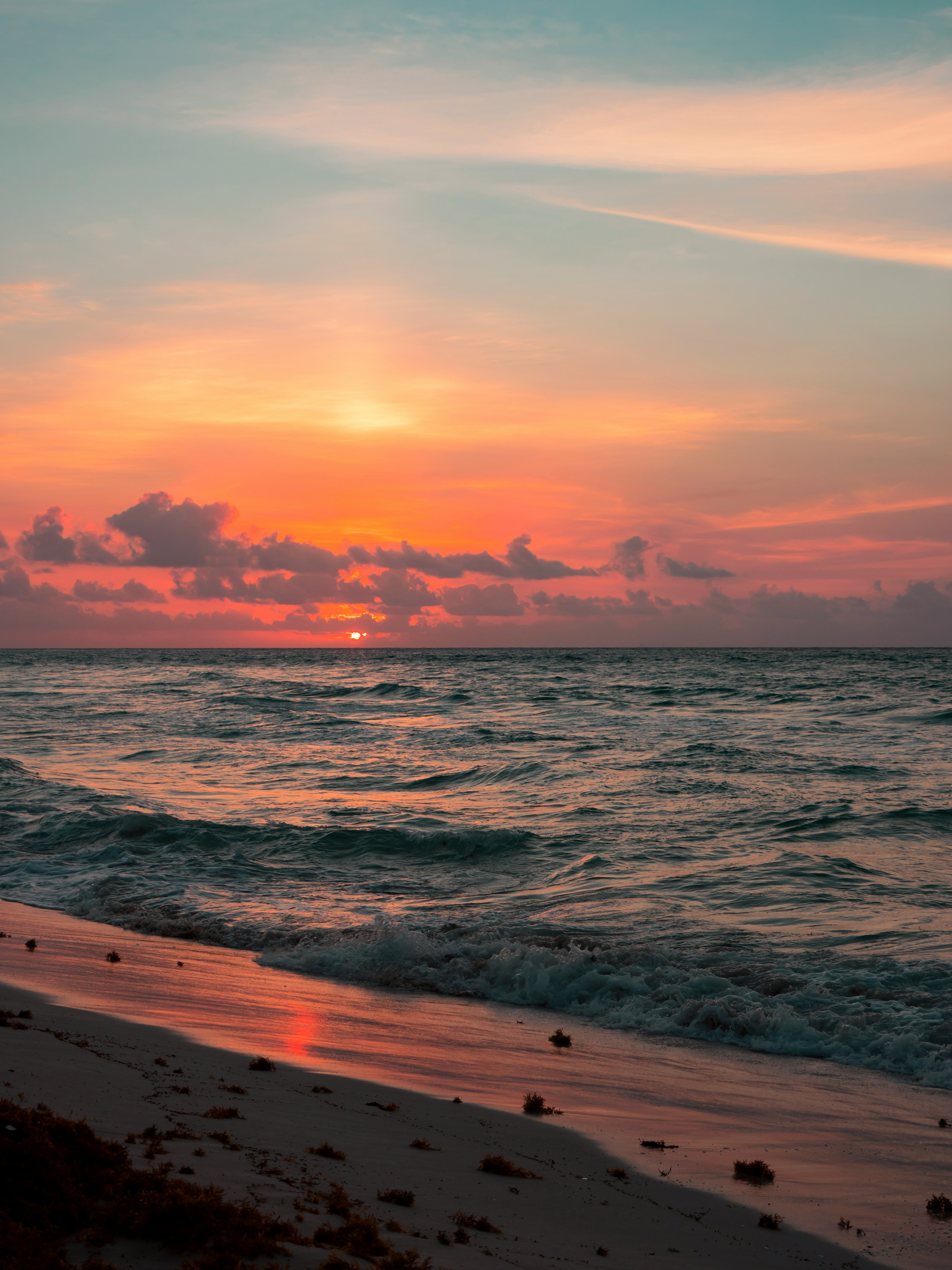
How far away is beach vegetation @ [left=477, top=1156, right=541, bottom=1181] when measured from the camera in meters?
6.31

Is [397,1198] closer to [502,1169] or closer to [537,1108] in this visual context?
[502,1169]

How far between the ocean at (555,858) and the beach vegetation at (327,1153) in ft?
18.7

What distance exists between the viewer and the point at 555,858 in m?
18.7

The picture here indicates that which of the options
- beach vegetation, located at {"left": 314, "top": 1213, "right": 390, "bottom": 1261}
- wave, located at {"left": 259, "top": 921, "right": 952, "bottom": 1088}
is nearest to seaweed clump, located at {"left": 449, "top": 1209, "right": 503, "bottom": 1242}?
beach vegetation, located at {"left": 314, "top": 1213, "right": 390, "bottom": 1261}

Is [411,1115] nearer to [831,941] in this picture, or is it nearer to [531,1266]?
[531,1266]

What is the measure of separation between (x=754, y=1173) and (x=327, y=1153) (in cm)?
318

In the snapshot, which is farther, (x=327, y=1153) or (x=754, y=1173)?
(x=754, y=1173)

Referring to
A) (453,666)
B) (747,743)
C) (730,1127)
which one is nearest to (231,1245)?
(730,1127)

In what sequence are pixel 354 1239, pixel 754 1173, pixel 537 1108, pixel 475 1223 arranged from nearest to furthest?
pixel 354 1239 → pixel 475 1223 → pixel 754 1173 → pixel 537 1108

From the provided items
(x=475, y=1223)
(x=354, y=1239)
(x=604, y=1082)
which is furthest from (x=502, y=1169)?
(x=604, y=1082)

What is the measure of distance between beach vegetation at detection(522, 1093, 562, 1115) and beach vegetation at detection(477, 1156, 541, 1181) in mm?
1197

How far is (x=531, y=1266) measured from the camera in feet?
16.4

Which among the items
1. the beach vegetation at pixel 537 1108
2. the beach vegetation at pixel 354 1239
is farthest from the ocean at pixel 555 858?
the beach vegetation at pixel 354 1239

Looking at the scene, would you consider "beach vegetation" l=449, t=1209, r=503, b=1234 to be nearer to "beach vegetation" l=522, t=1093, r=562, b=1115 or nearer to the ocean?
"beach vegetation" l=522, t=1093, r=562, b=1115
